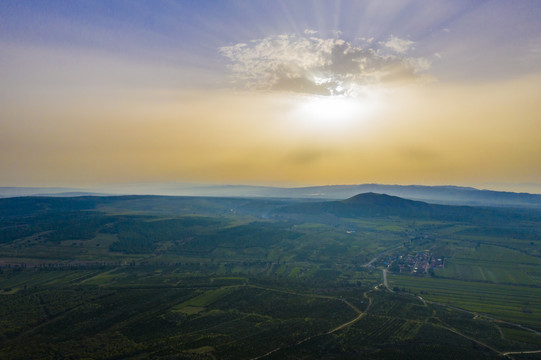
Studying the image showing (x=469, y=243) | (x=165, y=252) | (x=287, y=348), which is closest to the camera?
(x=287, y=348)

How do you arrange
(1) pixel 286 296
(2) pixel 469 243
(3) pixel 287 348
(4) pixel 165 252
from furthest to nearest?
(2) pixel 469 243 → (4) pixel 165 252 → (1) pixel 286 296 → (3) pixel 287 348

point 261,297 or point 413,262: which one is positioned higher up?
point 413,262

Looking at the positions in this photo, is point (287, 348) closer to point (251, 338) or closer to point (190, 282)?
point (251, 338)

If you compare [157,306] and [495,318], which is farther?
[157,306]

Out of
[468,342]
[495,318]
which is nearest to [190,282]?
[468,342]

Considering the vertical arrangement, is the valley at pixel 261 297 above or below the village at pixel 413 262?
below

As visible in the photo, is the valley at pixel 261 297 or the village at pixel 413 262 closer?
the valley at pixel 261 297

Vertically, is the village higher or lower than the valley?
higher

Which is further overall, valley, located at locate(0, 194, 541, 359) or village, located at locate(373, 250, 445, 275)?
village, located at locate(373, 250, 445, 275)

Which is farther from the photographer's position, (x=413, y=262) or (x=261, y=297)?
(x=413, y=262)

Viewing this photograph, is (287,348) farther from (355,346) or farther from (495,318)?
(495,318)
